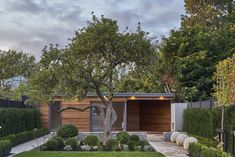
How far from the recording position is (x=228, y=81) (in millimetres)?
12891

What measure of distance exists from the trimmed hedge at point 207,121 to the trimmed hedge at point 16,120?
25.1 ft

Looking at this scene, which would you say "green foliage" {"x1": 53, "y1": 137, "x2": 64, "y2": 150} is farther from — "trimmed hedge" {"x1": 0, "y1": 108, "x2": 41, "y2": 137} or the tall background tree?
the tall background tree

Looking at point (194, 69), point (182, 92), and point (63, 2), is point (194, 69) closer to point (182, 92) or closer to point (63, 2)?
point (182, 92)

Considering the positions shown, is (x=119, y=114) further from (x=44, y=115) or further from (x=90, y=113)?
(x=44, y=115)

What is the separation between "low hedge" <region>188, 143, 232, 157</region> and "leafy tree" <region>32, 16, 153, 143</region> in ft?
15.7

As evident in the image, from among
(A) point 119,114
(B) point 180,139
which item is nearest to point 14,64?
(A) point 119,114

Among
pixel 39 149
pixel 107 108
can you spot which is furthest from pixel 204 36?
pixel 39 149

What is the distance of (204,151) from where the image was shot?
39.3 feet

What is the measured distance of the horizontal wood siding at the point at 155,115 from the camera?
1216 inches

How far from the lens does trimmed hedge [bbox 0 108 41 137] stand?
17647mm

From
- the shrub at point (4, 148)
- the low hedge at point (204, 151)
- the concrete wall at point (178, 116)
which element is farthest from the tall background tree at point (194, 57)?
the shrub at point (4, 148)

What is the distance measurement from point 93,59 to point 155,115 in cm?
1433

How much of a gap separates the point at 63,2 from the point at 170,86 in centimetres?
1536

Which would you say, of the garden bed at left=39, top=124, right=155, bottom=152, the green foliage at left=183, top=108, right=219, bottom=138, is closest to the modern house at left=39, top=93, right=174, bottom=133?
the green foliage at left=183, top=108, right=219, bottom=138
